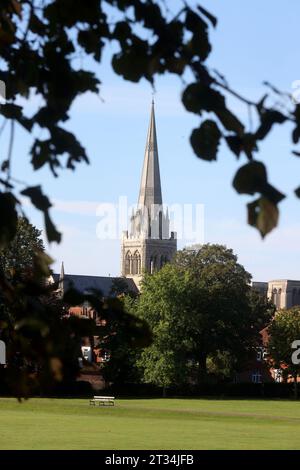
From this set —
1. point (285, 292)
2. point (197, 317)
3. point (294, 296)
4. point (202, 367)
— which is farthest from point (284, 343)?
point (294, 296)

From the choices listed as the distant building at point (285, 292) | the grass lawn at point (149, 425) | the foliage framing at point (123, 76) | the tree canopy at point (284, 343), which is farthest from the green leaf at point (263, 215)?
the distant building at point (285, 292)

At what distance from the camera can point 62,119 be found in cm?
458

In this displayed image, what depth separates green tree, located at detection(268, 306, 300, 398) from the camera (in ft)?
309

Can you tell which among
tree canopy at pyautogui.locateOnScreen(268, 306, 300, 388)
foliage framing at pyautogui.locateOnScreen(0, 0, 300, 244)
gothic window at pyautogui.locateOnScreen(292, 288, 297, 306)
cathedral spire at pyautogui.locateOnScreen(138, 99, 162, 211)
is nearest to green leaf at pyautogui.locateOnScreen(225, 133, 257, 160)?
foliage framing at pyautogui.locateOnScreen(0, 0, 300, 244)

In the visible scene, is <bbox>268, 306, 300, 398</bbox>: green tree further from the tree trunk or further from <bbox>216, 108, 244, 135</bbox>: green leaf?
<bbox>216, 108, 244, 135</bbox>: green leaf

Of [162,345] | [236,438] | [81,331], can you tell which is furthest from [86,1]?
[162,345]

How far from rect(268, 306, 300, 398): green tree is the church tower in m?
94.6

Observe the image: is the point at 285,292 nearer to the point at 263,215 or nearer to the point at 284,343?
Result: the point at 284,343

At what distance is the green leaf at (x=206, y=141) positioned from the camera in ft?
14.5

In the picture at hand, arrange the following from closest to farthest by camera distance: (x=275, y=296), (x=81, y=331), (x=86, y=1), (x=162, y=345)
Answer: (x=86, y=1)
(x=81, y=331)
(x=162, y=345)
(x=275, y=296)

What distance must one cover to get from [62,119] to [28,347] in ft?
3.16

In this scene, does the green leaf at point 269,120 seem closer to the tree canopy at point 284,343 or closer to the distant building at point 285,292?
the tree canopy at point 284,343

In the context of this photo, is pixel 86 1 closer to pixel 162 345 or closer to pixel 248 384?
pixel 162 345

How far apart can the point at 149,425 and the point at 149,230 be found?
487 feet
